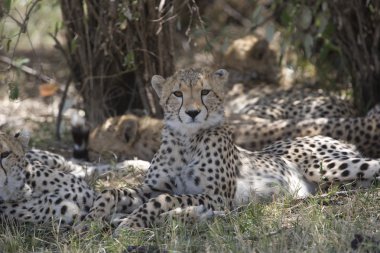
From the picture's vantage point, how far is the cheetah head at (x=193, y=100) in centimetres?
507

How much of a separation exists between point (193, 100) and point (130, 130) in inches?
82.4

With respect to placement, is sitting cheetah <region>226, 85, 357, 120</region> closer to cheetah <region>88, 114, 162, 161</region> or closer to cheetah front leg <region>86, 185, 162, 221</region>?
cheetah <region>88, 114, 162, 161</region>

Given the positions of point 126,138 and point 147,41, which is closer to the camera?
point 147,41

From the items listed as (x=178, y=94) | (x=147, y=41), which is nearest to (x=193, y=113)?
(x=178, y=94)

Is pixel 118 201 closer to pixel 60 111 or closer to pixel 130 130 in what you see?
pixel 130 130

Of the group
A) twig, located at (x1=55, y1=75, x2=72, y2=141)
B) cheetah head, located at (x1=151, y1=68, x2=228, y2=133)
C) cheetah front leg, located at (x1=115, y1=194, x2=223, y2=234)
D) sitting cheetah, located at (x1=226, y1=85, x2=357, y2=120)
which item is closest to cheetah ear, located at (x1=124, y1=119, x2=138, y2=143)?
twig, located at (x1=55, y1=75, x2=72, y2=141)

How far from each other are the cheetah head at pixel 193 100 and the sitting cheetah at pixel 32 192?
74 cm

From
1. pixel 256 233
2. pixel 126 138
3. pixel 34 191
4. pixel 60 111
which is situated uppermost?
pixel 60 111

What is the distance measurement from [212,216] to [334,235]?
0.85 meters

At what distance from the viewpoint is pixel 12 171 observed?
489 centimetres

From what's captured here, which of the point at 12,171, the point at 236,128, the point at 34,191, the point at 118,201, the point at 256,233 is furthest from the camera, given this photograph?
the point at 236,128

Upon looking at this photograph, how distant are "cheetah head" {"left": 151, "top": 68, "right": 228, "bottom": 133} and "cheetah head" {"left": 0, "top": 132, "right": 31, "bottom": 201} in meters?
0.94

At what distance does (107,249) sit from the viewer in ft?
14.0

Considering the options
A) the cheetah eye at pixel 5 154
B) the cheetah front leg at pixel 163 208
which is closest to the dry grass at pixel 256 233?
the cheetah front leg at pixel 163 208
